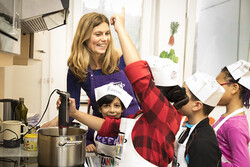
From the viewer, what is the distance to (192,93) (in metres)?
1.37

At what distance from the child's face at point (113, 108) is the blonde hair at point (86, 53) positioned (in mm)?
218

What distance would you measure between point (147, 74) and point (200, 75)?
57 cm

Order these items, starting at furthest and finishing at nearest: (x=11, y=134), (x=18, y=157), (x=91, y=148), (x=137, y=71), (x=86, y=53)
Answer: (x=86, y=53)
(x=91, y=148)
(x=11, y=134)
(x=18, y=157)
(x=137, y=71)

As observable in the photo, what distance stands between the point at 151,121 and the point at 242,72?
3.64 ft

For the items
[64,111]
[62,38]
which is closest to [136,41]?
[62,38]

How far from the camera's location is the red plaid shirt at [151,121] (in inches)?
36.2

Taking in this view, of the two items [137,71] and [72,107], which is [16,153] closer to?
[72,107]

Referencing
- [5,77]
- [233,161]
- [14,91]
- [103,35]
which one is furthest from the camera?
[14,91]

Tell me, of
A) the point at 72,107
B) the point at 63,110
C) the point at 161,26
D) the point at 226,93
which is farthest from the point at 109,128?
the point at 161,26

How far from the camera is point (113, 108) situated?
65.6 inches

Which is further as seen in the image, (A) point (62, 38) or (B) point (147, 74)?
(A) point (62, 38)

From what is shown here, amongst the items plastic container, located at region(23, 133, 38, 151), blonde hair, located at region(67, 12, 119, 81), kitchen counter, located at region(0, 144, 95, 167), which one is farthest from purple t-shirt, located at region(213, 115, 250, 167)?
plastic container, located at region(23, 133, 38, 151)

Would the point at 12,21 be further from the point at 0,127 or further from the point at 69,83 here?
the point at 69,83

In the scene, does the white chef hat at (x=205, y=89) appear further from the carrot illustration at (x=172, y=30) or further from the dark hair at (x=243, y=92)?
the carrot illustration at (x=172, y=30)
